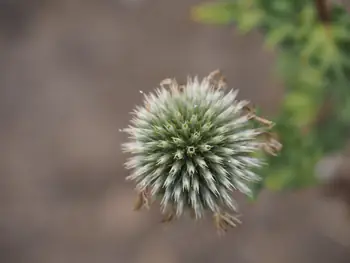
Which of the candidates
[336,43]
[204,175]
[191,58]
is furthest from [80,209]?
[204,175]

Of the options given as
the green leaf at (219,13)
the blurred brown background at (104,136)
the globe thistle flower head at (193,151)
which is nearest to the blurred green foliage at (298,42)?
the green leaf at (219,13)

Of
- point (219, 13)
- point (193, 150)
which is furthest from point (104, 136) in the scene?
point (193, 150)

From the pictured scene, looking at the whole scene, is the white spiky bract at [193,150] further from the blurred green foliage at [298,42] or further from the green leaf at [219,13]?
the green leaf at [219,13]

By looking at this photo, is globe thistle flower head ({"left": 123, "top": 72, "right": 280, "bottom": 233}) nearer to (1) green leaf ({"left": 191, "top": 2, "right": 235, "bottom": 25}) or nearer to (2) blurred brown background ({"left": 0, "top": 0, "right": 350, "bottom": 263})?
(1) green leaf ({"left": 191, "top": 2, "right": 235, "bottom": 25})

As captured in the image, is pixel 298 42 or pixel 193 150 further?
pixel 298 42

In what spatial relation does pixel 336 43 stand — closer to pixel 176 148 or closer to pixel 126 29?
pixel 176 148

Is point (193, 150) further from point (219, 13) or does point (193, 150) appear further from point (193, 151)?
point (219, 13)

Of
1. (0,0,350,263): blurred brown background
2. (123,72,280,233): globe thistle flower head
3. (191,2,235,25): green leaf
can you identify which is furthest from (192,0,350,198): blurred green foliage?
(0,0,350,263): blurred brown background
